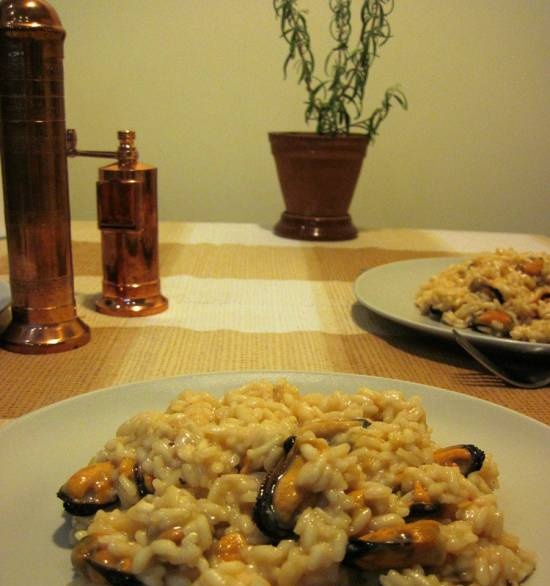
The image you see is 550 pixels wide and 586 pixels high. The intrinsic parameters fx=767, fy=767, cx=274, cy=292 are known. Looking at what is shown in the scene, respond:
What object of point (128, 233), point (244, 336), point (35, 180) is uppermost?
point (35, 180)

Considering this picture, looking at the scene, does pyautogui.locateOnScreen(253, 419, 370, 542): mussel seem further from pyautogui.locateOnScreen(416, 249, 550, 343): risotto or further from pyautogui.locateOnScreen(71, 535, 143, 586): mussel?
pyautogui.locateOnScreen(416, 249, 550, 343): risotto

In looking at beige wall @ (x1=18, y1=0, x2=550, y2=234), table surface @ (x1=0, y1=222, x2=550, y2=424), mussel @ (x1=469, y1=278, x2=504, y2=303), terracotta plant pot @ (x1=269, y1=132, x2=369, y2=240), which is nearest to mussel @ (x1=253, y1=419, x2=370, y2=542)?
table surface @ (x1=0, y1=222, x2=550, y2=424)

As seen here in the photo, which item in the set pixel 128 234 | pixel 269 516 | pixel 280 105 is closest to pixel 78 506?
pixel 269 516

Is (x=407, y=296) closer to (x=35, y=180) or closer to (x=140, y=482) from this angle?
(x=35, y=180)

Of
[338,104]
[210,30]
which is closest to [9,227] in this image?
[338,104]

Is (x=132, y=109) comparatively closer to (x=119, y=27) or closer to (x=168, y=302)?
(x=119, y=27)

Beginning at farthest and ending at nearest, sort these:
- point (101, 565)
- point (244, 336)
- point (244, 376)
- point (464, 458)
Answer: point (244, 336), point (244, 376), point (464, 458), point (101, 565)

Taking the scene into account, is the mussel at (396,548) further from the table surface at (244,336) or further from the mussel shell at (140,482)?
the table surface at (244,336)
